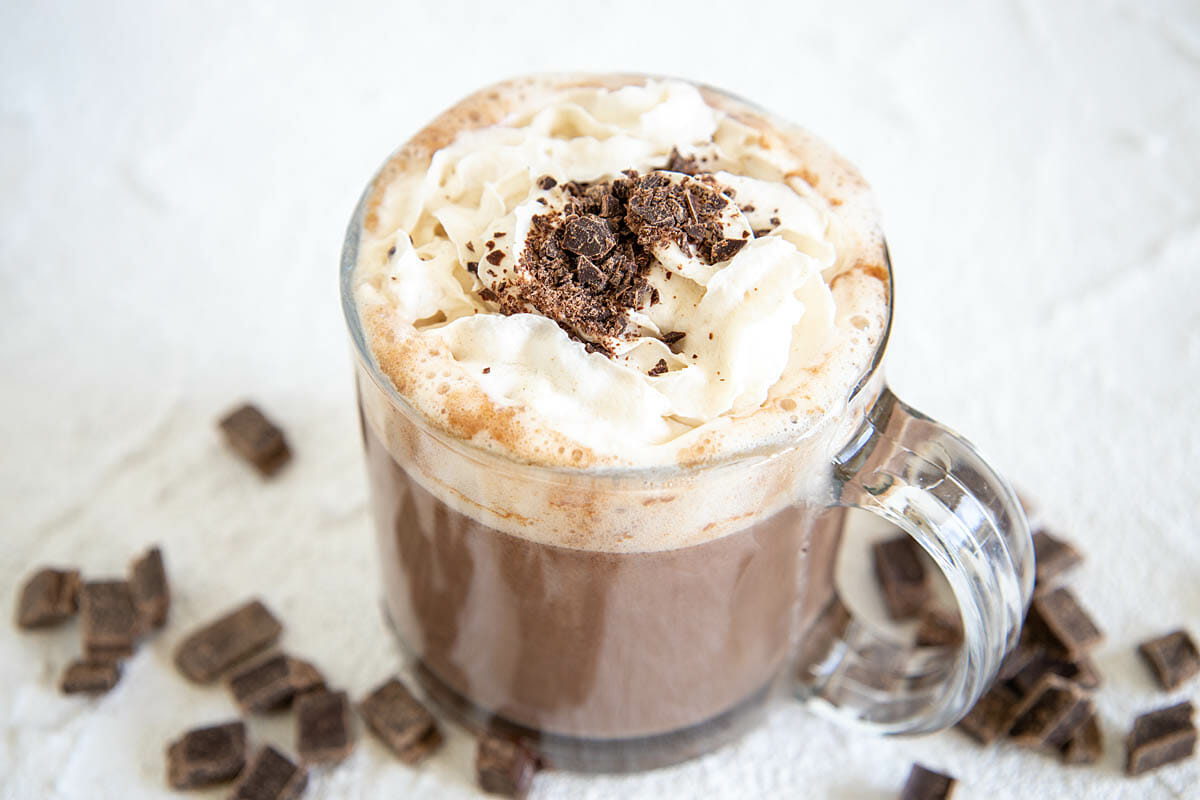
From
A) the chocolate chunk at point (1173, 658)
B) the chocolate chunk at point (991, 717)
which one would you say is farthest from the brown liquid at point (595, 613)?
the chocolate chunk at point (1173, 658)

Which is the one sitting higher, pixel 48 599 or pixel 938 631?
pixel 938 631

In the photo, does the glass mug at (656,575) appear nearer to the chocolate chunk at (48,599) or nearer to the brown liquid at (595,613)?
the brown liquid at (595,613)

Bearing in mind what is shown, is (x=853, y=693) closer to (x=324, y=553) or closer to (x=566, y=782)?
(x=566, y=782)

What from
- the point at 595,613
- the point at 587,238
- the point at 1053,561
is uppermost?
the point at 587,238

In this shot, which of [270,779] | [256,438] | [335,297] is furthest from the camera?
[335,297]

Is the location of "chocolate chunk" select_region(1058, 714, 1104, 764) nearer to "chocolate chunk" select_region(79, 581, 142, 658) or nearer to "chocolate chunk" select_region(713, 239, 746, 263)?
"chocolate chunk" select_region(713, 239, 746, 263)

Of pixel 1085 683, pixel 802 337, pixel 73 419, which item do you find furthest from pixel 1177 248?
pixel 73 419

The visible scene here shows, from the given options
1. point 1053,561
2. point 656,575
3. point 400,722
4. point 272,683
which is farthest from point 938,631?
point 272,683

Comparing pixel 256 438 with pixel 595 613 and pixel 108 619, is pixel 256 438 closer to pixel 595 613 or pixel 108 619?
pixel 108 619
